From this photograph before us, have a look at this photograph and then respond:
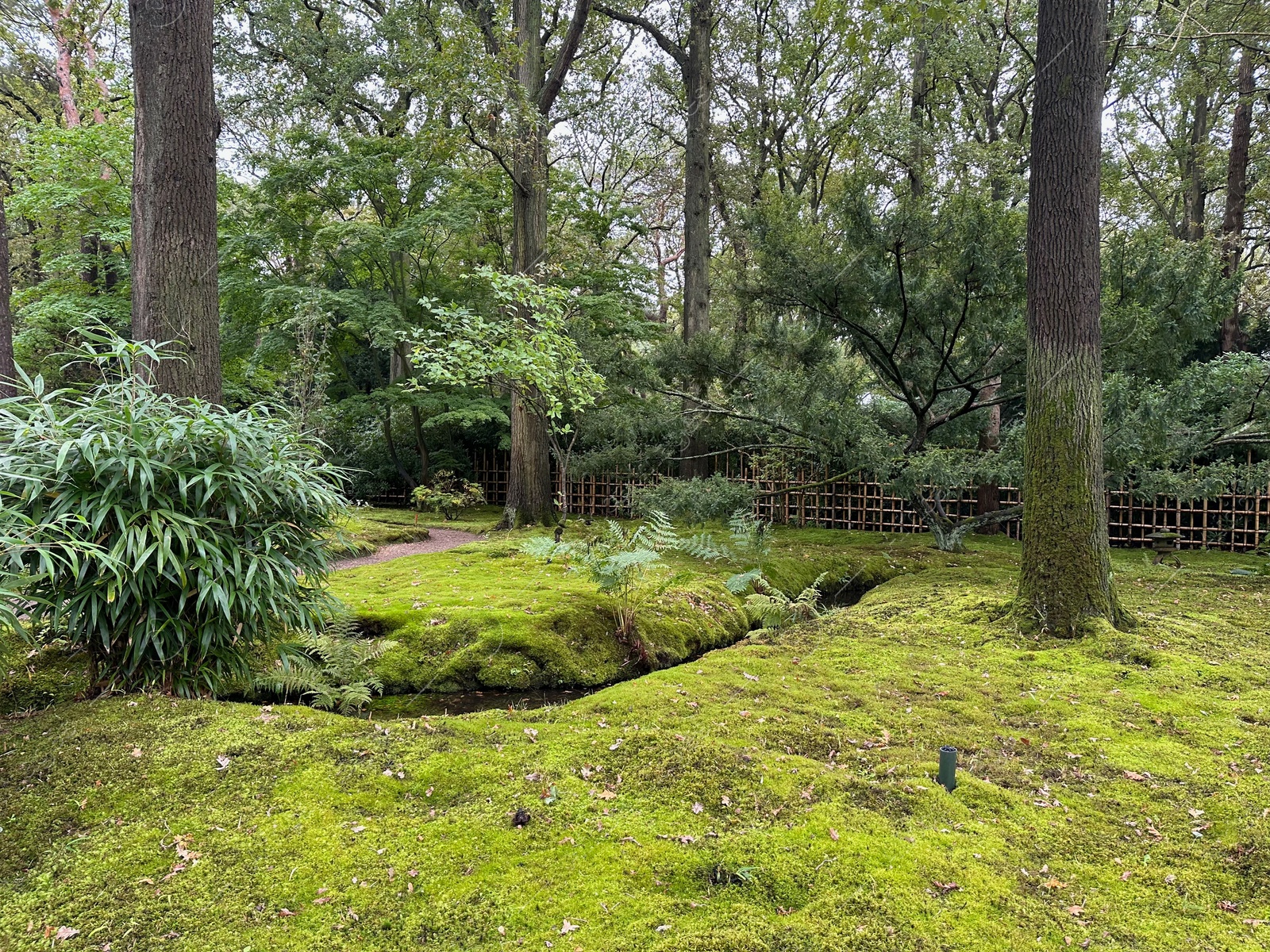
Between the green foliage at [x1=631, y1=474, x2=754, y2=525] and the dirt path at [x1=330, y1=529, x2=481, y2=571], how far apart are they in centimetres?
261

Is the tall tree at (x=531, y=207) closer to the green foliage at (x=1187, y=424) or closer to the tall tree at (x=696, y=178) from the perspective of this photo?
the tall tree at (x=696, y=178)

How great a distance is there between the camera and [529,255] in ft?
31.3

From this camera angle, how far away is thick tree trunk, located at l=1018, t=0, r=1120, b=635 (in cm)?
448

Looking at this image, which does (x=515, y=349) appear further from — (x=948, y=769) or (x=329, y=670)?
(x=948, y=769)

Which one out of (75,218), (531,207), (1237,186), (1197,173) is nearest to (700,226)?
(531,207)

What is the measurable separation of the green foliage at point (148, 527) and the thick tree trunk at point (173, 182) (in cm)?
75

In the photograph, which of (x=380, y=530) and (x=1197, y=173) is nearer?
(x=380, y=530)

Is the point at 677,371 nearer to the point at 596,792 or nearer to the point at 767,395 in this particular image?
the point at 767,395

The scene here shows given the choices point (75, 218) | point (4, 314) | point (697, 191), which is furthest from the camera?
point (75, 218)

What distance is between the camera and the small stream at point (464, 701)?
3.76 meters

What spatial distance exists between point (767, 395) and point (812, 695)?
4.58 meters

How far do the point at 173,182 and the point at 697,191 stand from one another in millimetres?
8070

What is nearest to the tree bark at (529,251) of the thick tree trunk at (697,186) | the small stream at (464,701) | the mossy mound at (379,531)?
the mossy mound at (379,531)

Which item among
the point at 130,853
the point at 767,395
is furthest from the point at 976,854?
the point at 767,395
